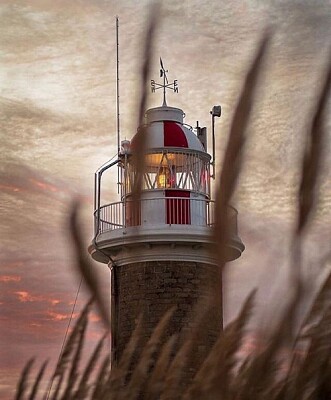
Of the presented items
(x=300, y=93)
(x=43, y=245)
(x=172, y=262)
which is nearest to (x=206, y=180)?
(x=172, y=262)

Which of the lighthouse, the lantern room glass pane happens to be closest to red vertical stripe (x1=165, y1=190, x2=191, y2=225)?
the lighthouse

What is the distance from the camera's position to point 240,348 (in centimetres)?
103

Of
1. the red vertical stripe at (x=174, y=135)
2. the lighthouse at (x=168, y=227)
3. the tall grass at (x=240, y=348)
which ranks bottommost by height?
the tall grass at (x=240, y=348)

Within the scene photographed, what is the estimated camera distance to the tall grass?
0.88 meters

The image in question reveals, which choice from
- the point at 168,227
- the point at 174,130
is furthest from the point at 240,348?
the point at 174,130

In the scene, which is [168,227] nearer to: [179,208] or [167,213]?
[167,213]

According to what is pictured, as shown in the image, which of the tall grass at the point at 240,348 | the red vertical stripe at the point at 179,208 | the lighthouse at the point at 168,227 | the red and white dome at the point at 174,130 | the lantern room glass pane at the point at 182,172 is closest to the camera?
the tall grass at the point at 240,348

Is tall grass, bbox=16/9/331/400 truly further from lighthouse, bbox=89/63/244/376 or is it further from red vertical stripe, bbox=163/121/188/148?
red vertical stripe, bbox=163/121/188/148

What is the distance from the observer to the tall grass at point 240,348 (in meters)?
0.88

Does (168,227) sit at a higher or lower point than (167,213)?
lower

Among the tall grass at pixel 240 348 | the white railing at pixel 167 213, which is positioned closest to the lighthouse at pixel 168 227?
the white railing at pixel 167 213

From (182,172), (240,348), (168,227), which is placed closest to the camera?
(240,348)

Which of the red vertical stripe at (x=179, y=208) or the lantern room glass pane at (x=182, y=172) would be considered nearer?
the lantern room glass pane at (x=182, y=172)

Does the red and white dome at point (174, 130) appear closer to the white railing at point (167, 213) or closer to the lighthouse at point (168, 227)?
the lighthouse at point (168, 227)
